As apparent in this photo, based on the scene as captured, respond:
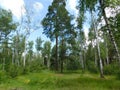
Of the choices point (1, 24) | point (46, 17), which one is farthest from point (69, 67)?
point (1, 24)

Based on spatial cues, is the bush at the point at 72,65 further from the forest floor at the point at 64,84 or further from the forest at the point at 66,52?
the forest floor at the point at 64,84

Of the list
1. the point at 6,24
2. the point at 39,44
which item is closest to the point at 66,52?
the point at 6,24

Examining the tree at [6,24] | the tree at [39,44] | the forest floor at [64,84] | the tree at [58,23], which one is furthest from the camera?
the tree at [39,44]

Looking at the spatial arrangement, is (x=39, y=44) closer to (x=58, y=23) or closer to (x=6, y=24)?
(x=6, y=24)

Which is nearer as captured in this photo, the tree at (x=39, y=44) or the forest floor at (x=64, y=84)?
the forest floor at (x=64, y=84)

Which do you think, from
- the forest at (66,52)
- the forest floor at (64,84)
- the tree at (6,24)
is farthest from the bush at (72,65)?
the forest floor at (64,84)

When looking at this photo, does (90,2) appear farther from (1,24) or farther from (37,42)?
(37,42)

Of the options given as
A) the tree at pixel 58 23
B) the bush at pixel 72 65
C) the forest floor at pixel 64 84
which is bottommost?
the forest floor at pixel 64 84

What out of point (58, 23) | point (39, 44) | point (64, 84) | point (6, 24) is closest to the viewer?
point (64, 84)

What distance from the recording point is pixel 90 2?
679 inches

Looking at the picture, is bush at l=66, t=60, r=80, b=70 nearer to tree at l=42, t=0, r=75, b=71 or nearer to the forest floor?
tree at l=42, t=0, r=75, b=71

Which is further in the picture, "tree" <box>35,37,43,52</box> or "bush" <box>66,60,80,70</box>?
"tree" <box>35,37,43,52</box>

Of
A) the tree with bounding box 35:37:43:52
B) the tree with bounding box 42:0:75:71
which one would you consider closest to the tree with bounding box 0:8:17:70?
the tree with bounding box 42:0:75:71

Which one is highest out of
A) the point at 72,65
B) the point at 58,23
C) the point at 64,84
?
the point at 58,23
